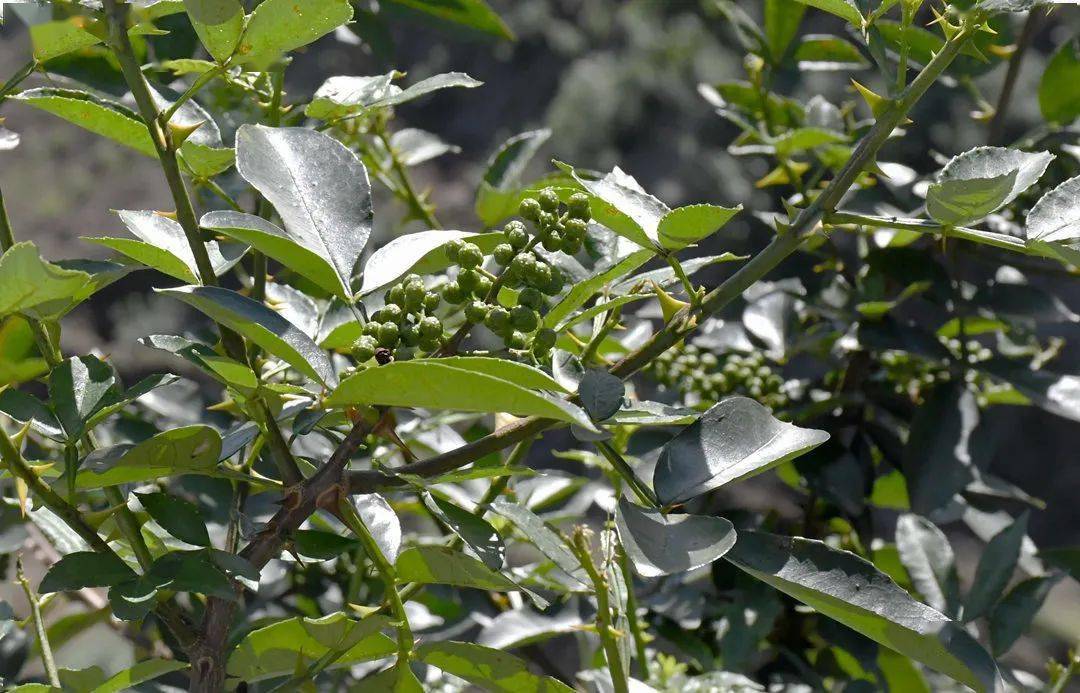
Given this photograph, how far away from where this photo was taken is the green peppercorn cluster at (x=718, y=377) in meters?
0.99

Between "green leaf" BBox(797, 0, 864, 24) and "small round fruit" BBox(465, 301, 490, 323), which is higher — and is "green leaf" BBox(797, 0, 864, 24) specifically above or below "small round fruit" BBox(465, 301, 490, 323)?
above

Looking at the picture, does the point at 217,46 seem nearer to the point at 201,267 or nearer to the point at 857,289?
the point at 201,267

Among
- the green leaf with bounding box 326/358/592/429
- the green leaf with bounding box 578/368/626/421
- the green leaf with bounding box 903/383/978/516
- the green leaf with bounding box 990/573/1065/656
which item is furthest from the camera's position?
the green leaf with bounding box 903/383/978/516

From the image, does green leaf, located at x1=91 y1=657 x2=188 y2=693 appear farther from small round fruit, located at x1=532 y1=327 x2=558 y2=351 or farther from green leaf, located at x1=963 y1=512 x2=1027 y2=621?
green leaf, located at x1=963 y1=512 x2=1027 y2=621

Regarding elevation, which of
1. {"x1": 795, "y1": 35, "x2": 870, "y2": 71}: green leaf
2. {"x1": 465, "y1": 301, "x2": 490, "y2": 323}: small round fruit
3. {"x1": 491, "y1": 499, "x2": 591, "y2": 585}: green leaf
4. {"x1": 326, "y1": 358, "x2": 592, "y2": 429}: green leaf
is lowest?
{"x1": 795, "y1": 35, "x2": 870, "y2": 71}: green leaf

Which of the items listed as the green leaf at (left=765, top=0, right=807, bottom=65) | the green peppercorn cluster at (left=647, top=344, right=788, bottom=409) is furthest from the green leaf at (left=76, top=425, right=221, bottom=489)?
the green leaf at (left=765, top=0, right=807, bottom=65)

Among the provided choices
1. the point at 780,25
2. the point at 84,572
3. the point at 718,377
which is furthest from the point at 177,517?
the point at 780,25

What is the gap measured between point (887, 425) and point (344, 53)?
8.12 ft

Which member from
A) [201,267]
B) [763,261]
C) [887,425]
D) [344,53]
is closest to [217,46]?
[201,267]

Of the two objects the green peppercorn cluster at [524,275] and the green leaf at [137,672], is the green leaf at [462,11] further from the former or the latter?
the green leaf at [137,672]

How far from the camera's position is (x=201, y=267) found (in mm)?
517

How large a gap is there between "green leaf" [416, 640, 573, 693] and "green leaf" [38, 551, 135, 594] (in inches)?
5.8

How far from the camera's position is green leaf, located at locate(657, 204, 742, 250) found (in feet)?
1.57

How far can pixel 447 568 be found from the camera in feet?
1.63
